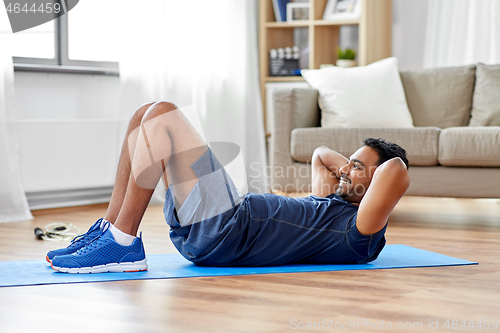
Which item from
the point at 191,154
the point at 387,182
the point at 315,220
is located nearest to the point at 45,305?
the point at 191,154

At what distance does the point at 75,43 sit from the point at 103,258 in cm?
234

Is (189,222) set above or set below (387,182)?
below

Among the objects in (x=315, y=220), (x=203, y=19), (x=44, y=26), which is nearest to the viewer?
(x=315, y=220)

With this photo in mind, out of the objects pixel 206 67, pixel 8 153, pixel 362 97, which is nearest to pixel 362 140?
pixel 362 97

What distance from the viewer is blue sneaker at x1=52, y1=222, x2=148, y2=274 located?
5.43ft

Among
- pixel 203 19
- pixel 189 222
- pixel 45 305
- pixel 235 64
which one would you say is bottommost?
pixel 45 305

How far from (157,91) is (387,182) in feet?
7.80

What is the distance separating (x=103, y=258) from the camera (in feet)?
5.48

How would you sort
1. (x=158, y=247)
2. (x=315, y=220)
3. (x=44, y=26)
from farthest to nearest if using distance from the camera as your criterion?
(x=44, y=26)
(x=158, y=247)
(x=315, y=220)

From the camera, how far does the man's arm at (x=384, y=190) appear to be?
161 centimetres

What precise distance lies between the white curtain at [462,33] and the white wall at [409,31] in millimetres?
56

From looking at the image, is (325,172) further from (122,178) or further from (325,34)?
(325,34)

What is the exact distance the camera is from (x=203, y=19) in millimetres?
3996

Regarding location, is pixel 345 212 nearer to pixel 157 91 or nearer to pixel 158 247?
pixel 158 247
